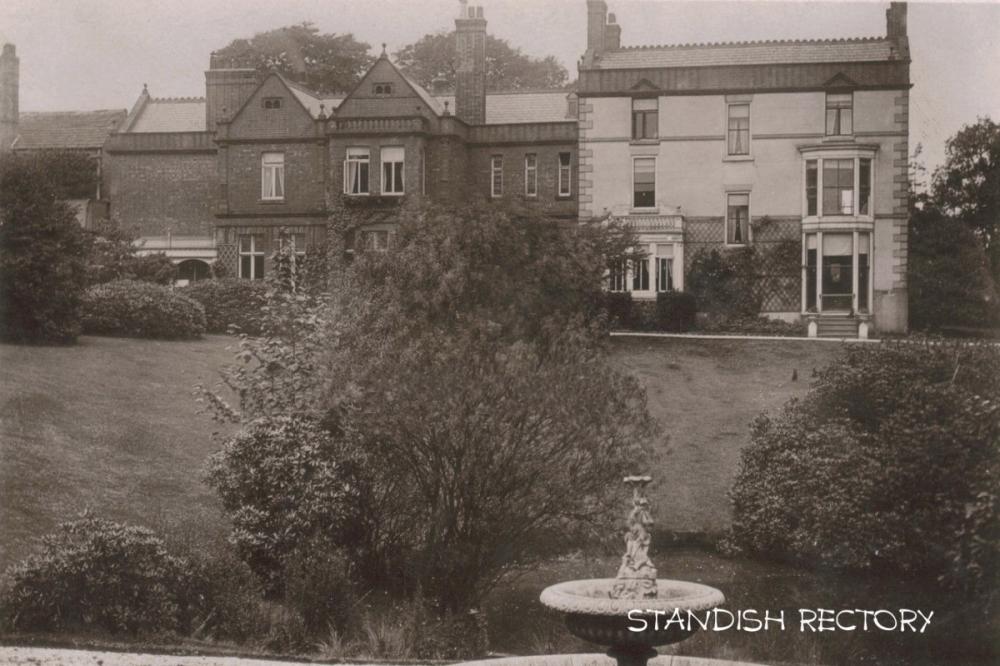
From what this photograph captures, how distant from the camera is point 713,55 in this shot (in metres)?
35.8

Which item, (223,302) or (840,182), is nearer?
(223,302)

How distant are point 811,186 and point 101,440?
76.4ft

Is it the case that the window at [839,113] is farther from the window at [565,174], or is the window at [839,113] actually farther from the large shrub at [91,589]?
the large shrub at [91,589]

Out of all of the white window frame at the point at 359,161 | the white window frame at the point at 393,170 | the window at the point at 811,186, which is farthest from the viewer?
the white window frame at the point at 393,170

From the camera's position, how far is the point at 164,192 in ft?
121

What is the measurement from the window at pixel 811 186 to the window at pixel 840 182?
0.36 meters

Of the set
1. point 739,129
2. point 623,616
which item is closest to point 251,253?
point 739,129

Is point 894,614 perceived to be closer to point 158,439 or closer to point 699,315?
point 158,439

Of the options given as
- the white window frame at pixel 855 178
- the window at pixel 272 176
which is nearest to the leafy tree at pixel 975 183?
the white window frame at pixel 855 178

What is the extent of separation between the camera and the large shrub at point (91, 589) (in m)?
12.4

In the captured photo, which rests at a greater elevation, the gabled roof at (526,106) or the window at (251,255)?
the gabled roof at (526,106)

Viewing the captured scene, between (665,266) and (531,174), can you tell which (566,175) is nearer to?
(531,174)

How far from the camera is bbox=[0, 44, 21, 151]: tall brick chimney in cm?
1616

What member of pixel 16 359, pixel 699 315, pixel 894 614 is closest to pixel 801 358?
pixel 699 315
